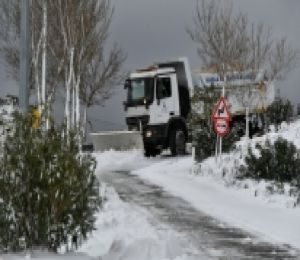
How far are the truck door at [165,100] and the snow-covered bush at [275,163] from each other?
10.9 metres

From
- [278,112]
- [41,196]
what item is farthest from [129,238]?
[278,112]

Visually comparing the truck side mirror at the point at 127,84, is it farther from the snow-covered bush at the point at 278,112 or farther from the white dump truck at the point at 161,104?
the snow-covered bush at the point at 278,112

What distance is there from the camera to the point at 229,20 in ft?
108

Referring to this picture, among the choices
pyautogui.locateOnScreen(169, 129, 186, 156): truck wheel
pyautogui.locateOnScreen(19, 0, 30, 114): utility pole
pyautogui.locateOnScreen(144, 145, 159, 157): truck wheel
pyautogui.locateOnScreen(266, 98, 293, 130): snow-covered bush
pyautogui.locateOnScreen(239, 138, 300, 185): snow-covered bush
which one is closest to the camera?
pyautogui.locateOnScreen(19, 0, 30, 114): utility pole

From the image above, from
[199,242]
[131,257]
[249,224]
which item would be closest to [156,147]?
[249,224]

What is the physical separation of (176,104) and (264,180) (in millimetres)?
12515

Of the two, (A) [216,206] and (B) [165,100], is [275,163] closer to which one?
(A) [216,206]

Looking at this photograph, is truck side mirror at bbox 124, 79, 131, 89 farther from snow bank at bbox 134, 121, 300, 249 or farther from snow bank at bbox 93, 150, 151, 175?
snow bank at bbox 134, 121, 300, 249

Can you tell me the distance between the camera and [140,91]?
28.2m

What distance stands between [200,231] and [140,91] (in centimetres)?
1770

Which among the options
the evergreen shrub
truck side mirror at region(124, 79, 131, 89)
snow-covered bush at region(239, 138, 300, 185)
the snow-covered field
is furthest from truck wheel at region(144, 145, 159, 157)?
snow-covered bush at region(239, 138, 300, 185)

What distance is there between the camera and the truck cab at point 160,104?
2792cm

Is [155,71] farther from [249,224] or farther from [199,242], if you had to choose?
[199,242]

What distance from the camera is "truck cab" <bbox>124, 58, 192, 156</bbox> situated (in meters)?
27.9
